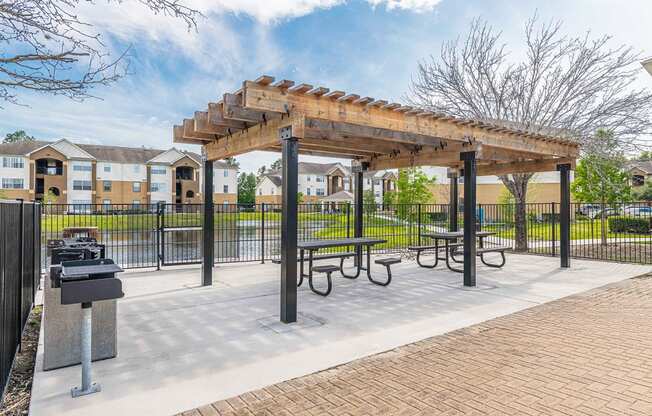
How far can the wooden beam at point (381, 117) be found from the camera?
4520mm

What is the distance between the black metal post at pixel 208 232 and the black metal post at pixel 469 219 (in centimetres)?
464

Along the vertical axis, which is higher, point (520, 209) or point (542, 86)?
point (542, 86)

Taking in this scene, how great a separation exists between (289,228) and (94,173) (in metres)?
46.7

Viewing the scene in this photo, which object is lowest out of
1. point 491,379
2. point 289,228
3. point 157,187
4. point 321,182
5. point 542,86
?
point 491,379

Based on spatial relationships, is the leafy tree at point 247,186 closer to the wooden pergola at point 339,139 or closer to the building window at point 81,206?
the building window at point 81,206

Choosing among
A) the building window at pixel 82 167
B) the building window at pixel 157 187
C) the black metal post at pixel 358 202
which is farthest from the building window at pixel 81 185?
the black metal post at pixel 358 202

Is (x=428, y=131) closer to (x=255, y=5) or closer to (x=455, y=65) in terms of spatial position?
(x=255, y=5)

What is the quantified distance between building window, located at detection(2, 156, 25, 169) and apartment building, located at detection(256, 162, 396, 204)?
31000mm

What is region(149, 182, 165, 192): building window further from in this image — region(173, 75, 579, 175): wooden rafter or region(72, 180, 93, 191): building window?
region(173, 75, 579, 175): wooden rafter

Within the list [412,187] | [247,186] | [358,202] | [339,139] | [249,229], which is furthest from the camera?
[247,186]

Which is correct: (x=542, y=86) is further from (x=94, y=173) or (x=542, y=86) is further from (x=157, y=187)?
(x=94, y=173)

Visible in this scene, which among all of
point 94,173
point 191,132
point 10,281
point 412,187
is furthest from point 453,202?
point 94,173

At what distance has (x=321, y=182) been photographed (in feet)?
208

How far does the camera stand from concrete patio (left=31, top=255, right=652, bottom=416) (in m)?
3.05
